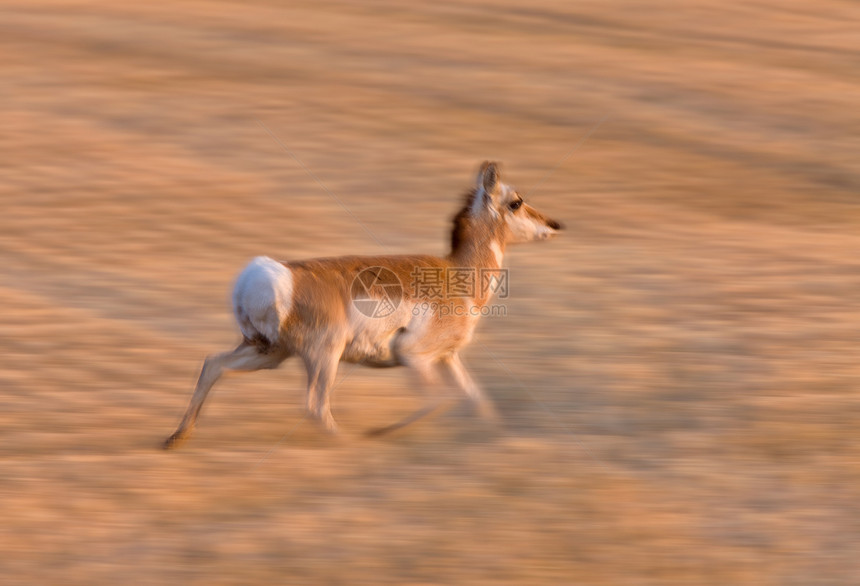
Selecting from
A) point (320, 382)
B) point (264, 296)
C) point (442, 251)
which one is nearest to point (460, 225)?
point (320, 382)

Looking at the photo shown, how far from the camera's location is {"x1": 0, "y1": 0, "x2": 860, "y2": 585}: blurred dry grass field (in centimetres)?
575

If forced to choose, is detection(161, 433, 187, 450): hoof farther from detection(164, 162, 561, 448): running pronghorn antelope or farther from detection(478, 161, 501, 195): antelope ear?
detection(478, 161, 501, 195): antelope ear

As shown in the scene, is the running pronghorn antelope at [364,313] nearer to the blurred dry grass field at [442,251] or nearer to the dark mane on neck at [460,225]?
the dark mane on neck at [460,225]

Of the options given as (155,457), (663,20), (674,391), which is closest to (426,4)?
(663,20)

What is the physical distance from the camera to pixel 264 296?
6156mm

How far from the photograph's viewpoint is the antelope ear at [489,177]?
708 centimetres

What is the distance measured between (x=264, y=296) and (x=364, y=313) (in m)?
0.62

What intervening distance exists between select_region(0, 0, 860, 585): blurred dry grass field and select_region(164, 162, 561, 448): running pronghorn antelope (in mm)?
471

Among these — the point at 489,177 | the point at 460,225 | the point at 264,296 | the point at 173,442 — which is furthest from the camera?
the point at 460,225

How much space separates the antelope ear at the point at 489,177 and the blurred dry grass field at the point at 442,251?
145cm
